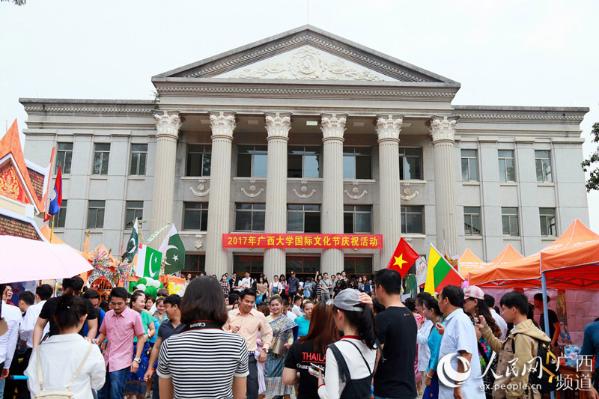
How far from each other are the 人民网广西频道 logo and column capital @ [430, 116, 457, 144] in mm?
23453

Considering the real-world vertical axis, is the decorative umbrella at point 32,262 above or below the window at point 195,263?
below

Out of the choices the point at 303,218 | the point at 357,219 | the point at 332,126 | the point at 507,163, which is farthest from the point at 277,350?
the point at 507,163

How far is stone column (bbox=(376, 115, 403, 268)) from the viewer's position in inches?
981

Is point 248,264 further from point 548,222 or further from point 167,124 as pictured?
point 548,222

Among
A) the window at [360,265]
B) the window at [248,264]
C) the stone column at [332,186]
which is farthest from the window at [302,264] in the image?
the stone column at [332,186]

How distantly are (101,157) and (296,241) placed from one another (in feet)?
46.1

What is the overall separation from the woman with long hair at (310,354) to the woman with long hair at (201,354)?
834 millimetres

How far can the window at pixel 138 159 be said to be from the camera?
29156mm

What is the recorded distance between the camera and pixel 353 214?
28938 mm

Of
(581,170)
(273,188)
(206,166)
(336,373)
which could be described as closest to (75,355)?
(336,373)

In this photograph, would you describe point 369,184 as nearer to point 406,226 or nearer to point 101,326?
point 406,226

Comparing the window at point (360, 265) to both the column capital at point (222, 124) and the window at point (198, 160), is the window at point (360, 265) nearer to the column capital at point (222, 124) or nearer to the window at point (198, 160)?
the column capital at point (222, 124)

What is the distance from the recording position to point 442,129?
2662 cm

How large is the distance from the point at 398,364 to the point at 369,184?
84.1 feet
